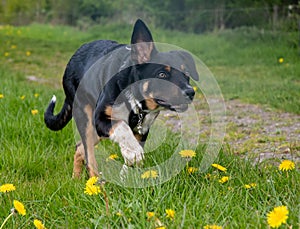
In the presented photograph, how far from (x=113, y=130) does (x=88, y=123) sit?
55 centimetres

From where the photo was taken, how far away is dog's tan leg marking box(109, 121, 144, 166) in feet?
9.86

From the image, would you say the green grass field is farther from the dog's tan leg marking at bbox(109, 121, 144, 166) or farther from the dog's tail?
the dog's tan leg marking at bbox(109, 121, 144, 166)

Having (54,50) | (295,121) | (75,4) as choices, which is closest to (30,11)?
(75,4)

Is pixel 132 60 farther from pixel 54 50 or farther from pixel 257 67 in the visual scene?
pixel 54 50

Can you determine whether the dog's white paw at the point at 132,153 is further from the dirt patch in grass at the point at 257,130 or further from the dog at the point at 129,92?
the dirt patch in grass at the point at 257,130

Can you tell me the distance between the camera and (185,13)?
56.3ft

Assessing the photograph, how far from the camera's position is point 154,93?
3.20m

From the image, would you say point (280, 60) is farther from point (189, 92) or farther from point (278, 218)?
point (278, 218)

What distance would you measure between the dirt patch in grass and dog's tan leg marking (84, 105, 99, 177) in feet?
3.59

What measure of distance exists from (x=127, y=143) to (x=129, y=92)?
16.8 inches

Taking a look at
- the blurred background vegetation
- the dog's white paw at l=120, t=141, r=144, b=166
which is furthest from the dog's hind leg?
the blurred background vegetation

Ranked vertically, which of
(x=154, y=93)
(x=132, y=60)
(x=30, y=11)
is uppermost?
(x=132, y=60)

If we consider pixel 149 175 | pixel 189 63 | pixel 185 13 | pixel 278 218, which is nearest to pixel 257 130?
pixel 189 63

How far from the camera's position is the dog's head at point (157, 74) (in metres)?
3.11
